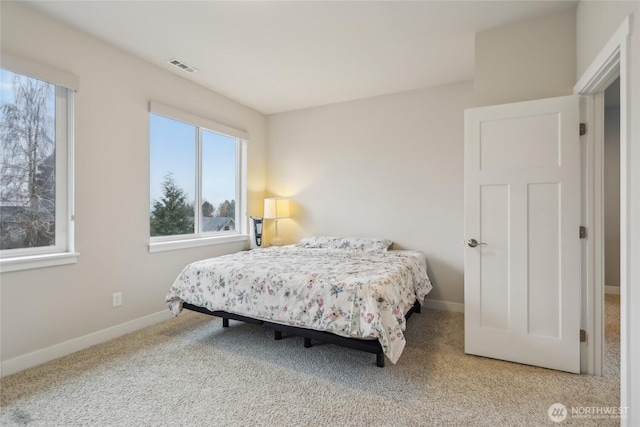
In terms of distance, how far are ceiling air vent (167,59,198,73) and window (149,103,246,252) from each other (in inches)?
17.7

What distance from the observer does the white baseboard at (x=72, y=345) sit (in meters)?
2.11

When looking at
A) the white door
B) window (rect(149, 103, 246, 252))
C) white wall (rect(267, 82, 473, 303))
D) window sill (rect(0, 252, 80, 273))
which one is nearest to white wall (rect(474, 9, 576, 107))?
the white door

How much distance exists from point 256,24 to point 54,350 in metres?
3.04

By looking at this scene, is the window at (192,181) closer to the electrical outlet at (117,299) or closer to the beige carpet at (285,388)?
the electrical outlet at (117,299)

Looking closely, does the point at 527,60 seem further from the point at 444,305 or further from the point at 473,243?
the point at 444,305

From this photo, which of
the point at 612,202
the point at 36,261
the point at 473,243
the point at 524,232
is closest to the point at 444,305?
the point at 473,243

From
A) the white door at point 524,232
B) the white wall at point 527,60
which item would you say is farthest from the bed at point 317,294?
the white wall at point 527,60

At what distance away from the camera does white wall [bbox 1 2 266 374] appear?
2.18 meters

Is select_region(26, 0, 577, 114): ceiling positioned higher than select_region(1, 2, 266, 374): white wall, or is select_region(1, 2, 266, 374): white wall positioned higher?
select_region(26, 0, 577, 114): ceiling

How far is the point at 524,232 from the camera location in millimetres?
2186

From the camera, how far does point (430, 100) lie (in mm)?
3615

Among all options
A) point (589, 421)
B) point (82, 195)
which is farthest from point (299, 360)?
point (82, 195)

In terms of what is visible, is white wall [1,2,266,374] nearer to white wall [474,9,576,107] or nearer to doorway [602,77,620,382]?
white wall [474,9,576,107]

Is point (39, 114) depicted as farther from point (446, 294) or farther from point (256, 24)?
point (446, 294)
